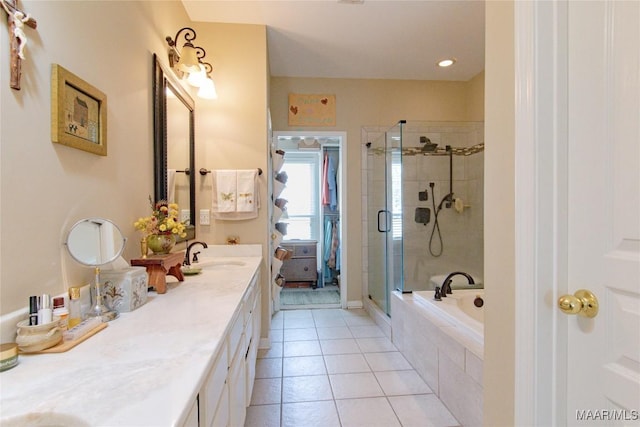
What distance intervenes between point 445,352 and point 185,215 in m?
2.00

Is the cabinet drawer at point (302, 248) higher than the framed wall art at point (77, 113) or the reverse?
the reverse

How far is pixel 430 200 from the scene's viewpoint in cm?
337

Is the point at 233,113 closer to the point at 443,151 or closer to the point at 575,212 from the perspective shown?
the point at 443,151

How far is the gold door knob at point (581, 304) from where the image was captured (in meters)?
0.82

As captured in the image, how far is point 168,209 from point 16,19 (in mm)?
925

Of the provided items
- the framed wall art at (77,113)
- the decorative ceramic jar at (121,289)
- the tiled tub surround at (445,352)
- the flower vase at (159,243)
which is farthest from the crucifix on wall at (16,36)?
the tiled tub surround at (445,352)

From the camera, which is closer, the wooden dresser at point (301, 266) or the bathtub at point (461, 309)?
the bathtub at point (461, 309)

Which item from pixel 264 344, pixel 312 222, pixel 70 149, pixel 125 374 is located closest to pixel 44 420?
pixel 125 374

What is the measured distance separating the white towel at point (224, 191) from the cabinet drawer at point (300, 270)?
7.60 ft

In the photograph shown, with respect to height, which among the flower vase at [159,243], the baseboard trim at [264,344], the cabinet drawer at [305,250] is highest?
the flower vase at [159,243]

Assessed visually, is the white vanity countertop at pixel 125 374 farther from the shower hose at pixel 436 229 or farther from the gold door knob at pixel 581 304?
the shower hose at pixel 436 229

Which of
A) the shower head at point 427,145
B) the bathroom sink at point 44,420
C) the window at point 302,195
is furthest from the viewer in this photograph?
the window at point 302,195

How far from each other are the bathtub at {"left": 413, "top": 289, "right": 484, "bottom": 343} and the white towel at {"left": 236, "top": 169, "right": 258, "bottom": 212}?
154 centimetres

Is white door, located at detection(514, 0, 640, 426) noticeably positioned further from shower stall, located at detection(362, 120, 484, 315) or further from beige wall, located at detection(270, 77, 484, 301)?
beige wall, located at detection(270, 77, 484, 301)
